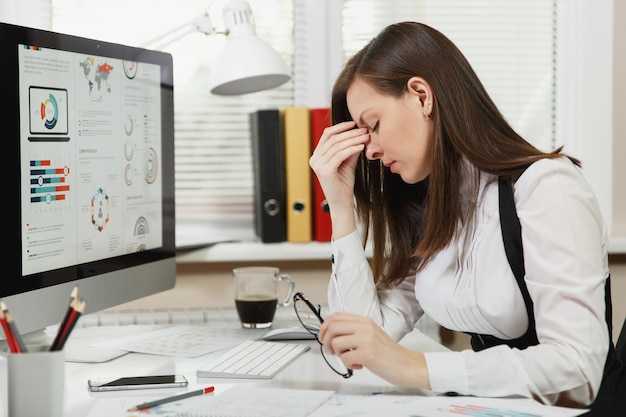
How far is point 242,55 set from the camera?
69.8 inches

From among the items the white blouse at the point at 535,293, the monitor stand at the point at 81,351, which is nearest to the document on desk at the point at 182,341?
the monitor stand at the point at 81,351

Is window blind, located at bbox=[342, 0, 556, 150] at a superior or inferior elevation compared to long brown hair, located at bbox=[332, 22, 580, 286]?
superior

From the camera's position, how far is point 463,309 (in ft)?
4.29

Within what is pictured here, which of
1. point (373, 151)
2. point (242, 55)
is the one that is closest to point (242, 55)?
point (242, 55)

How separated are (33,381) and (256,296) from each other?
2.72ft

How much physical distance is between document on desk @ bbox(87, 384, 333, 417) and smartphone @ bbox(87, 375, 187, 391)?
0.03 meters

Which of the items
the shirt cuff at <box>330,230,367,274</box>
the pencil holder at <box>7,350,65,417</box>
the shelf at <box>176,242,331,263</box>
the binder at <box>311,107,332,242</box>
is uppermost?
the binder at <box>311,107,332,242</box>

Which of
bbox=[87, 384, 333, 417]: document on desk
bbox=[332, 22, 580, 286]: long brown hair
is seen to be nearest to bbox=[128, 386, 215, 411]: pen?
bbox=[87, 384, 333, 417]: document on desk

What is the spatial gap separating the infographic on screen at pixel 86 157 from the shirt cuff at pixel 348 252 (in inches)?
14.1

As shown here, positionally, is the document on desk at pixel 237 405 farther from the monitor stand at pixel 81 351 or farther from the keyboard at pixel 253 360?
the monitor stand at pixel 81 351

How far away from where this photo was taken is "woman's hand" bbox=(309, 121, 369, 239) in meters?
1.52

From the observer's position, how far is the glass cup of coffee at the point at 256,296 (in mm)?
1669

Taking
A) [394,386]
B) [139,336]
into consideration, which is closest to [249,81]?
[139,336]

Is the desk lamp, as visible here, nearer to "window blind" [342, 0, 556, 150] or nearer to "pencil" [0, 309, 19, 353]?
"window blind" [342, 0, 556, 150]
